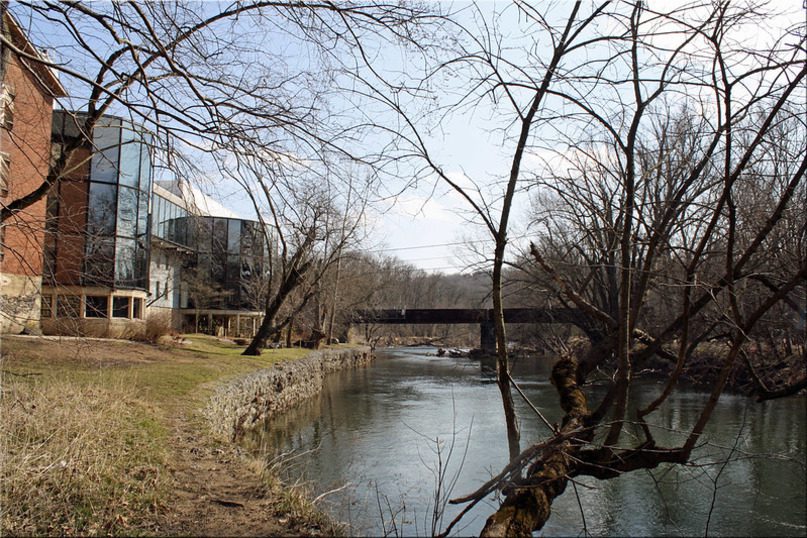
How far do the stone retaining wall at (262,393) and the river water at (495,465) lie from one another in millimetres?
526

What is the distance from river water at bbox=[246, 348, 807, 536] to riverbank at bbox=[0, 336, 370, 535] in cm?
111

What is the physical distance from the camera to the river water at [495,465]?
7.70 metres

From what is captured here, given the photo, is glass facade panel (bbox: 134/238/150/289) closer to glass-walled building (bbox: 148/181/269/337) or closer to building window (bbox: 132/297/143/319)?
building window (bbox: 132/297/143/319)

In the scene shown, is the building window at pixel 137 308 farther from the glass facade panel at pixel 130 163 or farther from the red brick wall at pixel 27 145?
the red brick wall at pixel 27 145

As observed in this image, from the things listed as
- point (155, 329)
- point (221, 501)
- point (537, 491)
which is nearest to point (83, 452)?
point (221, 501)

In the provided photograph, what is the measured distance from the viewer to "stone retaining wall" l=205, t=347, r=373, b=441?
11805 mm

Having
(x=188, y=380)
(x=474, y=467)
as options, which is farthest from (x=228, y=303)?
(x=474, y=467)

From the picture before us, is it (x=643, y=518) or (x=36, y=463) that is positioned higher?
(x=36, y=463)

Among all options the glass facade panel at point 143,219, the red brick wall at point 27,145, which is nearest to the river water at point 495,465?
the red brick wall at point 27,145

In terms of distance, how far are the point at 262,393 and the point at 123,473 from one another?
405 inches

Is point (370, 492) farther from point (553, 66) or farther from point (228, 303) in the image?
point (228, 303)

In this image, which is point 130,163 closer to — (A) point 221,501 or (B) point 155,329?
(B) point 155,329

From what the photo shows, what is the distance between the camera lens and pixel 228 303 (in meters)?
33.2

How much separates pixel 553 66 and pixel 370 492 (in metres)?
6.77
